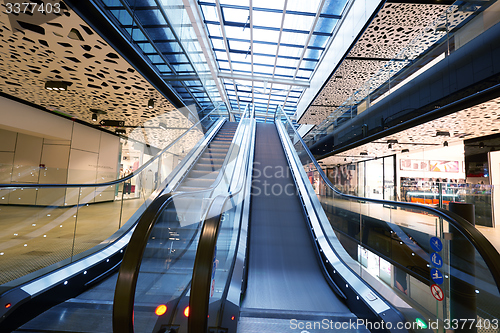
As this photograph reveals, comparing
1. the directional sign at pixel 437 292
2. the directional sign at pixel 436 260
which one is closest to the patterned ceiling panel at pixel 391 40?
the directional sign at pixel 436 260

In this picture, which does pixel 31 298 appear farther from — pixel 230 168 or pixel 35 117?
pixel 35 117

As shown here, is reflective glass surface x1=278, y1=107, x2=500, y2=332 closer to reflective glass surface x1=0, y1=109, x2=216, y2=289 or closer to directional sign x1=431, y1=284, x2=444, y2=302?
directional sign x1=431, y1=284, x2=444, y2=302

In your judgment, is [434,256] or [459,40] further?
[459,40]

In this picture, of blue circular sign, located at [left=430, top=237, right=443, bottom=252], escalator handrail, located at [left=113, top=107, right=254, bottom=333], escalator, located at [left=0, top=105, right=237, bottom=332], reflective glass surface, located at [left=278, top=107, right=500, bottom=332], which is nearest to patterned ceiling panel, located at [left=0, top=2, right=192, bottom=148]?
escalator, located at [left=0, top=105, right=237, bottom=332]

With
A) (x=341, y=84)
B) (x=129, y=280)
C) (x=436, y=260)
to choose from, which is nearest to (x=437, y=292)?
(x=436, y=260)

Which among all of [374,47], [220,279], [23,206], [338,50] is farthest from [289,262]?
[338,50]

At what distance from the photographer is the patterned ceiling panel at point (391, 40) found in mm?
5875

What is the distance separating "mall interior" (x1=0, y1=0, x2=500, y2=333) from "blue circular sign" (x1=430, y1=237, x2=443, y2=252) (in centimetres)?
2

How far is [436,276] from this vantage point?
2322 millimetres

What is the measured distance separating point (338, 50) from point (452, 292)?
8.58 m

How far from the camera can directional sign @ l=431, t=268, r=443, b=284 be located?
7.41 ft

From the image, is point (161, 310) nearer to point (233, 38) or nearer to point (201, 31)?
point (201, 31)

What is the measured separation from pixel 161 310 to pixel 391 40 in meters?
8.55

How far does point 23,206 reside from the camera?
479 cm
